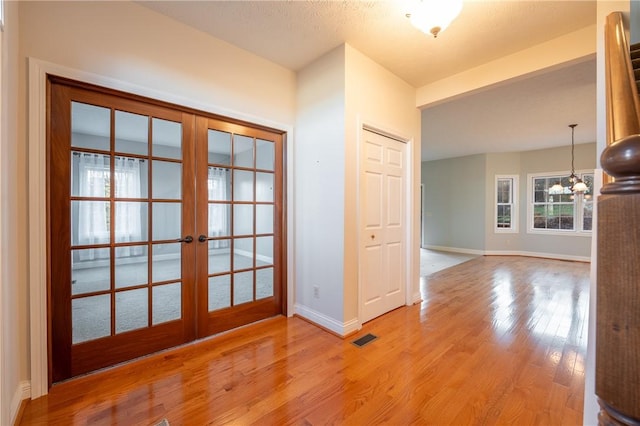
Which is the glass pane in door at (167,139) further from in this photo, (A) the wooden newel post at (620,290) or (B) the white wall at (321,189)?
(A) the wooden newel post at (620,290)

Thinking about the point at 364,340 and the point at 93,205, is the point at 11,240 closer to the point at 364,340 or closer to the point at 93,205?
the point at 93,205

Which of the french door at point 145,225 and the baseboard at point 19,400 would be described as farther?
the french door at point 145,225

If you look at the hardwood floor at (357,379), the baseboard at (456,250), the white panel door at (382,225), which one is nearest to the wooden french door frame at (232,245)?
the hardwood floor at (357,379)

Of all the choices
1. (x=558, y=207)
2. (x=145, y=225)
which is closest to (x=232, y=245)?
(x=145, y=225)

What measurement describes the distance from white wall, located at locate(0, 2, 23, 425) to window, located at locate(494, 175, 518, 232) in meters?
8.93

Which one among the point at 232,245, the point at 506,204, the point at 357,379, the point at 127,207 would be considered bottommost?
the point at 357,379

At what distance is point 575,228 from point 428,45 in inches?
269

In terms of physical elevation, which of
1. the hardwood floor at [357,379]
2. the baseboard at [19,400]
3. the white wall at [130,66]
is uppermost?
the white wall at [130,66]

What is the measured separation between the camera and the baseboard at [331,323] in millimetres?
2615

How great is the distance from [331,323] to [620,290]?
249 cm

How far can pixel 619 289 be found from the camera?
448 mm

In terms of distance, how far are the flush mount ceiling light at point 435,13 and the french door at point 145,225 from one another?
1.76 metres

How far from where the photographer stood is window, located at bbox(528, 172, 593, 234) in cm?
647

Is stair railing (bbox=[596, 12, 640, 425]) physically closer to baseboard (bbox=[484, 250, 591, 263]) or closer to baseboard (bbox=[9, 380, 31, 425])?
baseboard (bbox=[9, 380, 31, 425])
